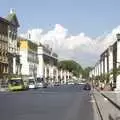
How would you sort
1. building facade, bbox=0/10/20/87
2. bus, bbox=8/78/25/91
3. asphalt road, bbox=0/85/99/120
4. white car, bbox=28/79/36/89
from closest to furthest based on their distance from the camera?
asphalt road, bbox=0/85/99/120 → bus, bbox=8/78/25/91 → white car, bbox=28/79/36/89 → building facade, bbox=0/10/20/87

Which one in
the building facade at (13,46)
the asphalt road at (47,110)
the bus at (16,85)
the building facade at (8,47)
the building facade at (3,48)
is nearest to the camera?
the asphalt road at (47,110)

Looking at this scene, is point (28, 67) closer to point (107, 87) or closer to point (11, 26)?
point (11, 26)

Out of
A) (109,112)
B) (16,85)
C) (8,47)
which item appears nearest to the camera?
(109,112)

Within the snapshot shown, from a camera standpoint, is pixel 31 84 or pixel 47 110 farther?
pixel 31 84

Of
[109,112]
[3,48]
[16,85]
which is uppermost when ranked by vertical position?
[3,48]

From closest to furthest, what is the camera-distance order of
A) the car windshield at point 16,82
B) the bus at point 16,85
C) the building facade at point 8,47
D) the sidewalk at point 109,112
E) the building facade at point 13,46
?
the sidewalk at point 109,112
the bus at point 16,85
the car windshield at point 16,82
the building facade at point 8,47
the building facade at point 13,46

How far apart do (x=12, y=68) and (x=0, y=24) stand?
16180mm

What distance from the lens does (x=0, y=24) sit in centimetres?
15025

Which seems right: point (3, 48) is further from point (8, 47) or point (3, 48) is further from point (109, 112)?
point (109, 112)

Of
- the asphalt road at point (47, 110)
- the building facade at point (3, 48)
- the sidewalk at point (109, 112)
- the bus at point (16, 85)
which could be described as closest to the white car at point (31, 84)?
the building facade at point (3, 48)

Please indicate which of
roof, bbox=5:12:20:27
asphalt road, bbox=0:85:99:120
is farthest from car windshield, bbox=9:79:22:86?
asphalt road, bbox=0:85:99:120

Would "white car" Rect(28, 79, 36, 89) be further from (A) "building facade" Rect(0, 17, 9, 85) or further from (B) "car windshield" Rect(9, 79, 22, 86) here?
(B) "car windshield" Rect(9, 79, 22, 86)

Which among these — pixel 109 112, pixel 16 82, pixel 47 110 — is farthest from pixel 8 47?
pixel 109 112

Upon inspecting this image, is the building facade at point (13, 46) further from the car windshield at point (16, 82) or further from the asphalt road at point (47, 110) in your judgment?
the asphalt road at point (47, 110)
